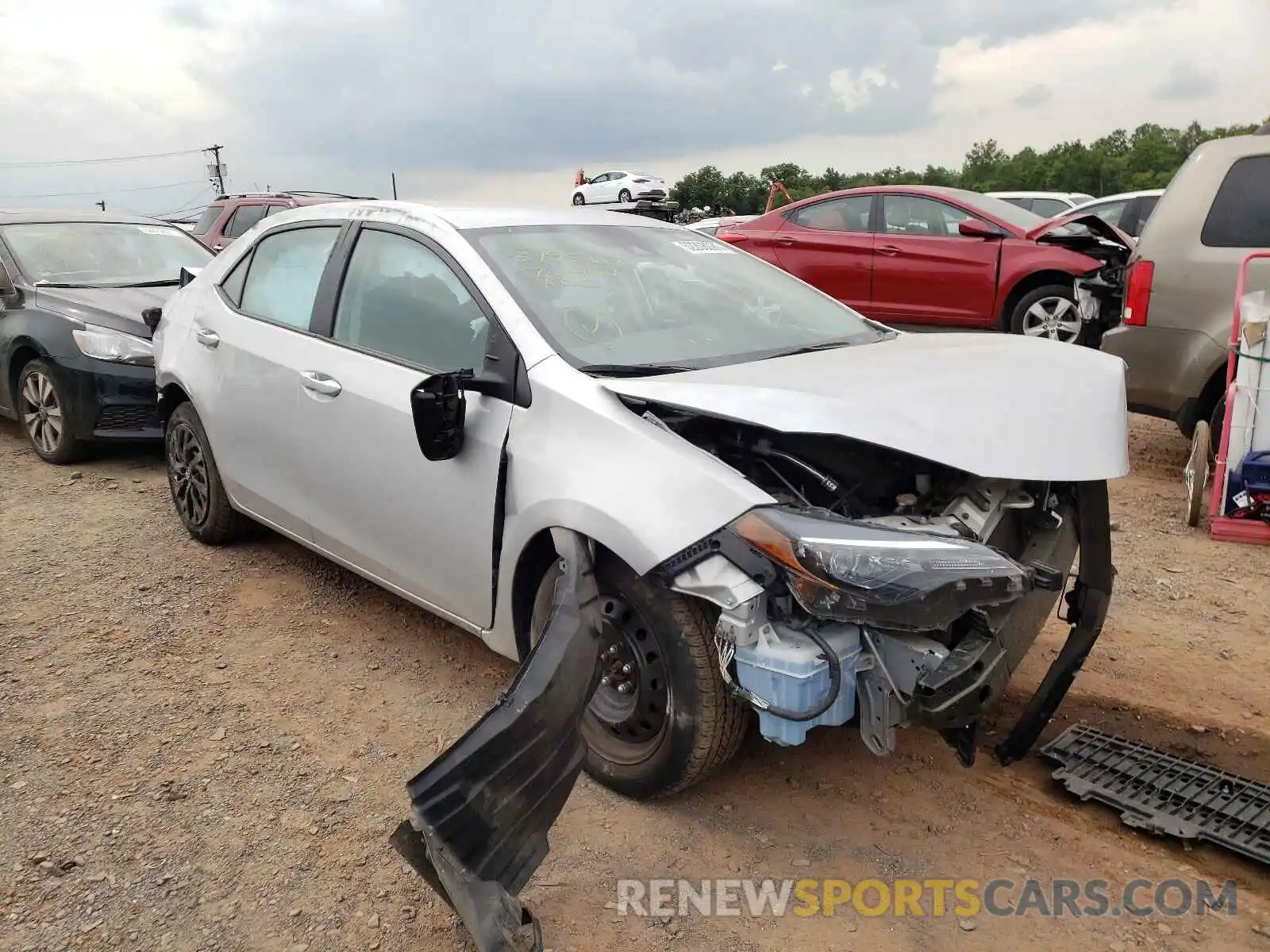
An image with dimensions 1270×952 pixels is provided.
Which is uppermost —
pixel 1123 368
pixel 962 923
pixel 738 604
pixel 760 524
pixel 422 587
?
pixel 1123 368

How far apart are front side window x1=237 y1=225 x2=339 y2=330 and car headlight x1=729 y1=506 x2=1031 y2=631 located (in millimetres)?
2390

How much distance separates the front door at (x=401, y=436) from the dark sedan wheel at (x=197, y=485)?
A: 110 cm

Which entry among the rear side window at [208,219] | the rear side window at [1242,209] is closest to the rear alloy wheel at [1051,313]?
the rear side window at [1242,209]

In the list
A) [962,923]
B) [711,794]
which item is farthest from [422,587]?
[962,923]

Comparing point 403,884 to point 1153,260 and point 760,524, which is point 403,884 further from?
point 1153,260

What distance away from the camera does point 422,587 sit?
3250 mm

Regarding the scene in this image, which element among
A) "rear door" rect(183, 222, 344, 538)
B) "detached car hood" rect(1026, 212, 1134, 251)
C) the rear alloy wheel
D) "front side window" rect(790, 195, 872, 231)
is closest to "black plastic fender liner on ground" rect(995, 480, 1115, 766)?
"rear door" rect(183, 222, 344, 538)

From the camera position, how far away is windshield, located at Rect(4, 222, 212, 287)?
6746 mm

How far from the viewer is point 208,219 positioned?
1216 cm

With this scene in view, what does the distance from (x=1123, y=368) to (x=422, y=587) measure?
2.41 metres

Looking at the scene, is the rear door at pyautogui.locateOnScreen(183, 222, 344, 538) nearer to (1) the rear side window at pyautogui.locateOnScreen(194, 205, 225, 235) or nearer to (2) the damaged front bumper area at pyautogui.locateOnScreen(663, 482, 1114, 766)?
(2) the damaged front bumper area at pyautogui.locateOnScreen(663, 482, 1114, 766)

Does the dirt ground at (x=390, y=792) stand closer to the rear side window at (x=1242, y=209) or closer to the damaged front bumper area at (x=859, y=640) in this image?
the damaged front bumper area at (x=859, y=640)

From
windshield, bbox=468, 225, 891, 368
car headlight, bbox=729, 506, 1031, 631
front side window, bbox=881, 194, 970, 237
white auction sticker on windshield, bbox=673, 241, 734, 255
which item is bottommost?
car headlight, bbox=729, 506, 1031, 631

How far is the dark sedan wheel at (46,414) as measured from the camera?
6117mm
